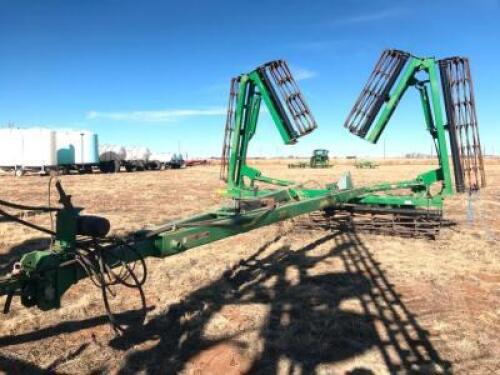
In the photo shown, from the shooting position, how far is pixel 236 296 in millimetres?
5715

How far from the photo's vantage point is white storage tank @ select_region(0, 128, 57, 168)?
3105 centimetres

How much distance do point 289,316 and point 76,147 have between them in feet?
107

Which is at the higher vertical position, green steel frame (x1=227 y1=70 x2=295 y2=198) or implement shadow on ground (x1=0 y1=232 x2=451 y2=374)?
green steel frame (x1=227 y1=70 x2=295 y2=198)

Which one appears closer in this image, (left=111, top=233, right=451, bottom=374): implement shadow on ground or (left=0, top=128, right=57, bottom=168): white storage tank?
(left=111, top=233, right=451, bottom=374): implement shadow on ground

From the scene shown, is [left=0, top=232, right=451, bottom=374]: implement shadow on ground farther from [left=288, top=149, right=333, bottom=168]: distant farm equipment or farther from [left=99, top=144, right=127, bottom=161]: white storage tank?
[left=288, top=149, right=333, bottom=168]: distant farm equipment

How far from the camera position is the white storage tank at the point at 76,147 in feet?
108

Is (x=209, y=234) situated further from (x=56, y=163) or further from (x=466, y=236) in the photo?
(x=56, y=163)

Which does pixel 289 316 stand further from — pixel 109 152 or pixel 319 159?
pixel 319 159

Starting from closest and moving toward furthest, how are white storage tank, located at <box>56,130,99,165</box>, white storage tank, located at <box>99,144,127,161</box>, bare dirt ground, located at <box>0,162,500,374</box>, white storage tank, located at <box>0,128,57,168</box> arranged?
1. bare dirt ground, located at <box>0,162,500,374</box>
2. white storage tank, located at <box>0,128,57,168</box>
3. white storage tank, located at <box>56,130,99,165</box>
4. white storage tank, located at <box>99,144,127,161</box>

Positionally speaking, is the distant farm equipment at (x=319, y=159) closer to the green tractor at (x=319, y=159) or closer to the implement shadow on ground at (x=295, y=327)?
the green tractor at (x=319, y=159)

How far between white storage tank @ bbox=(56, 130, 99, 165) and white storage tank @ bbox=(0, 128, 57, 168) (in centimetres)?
128

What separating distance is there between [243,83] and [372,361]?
7.16 meters

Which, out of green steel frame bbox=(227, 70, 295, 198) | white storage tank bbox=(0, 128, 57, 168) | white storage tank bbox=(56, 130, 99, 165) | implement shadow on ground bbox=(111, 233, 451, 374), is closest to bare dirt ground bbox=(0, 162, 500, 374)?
implement shadow on ground bbox=(111, 233, 451, 374)

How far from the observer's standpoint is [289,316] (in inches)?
199
